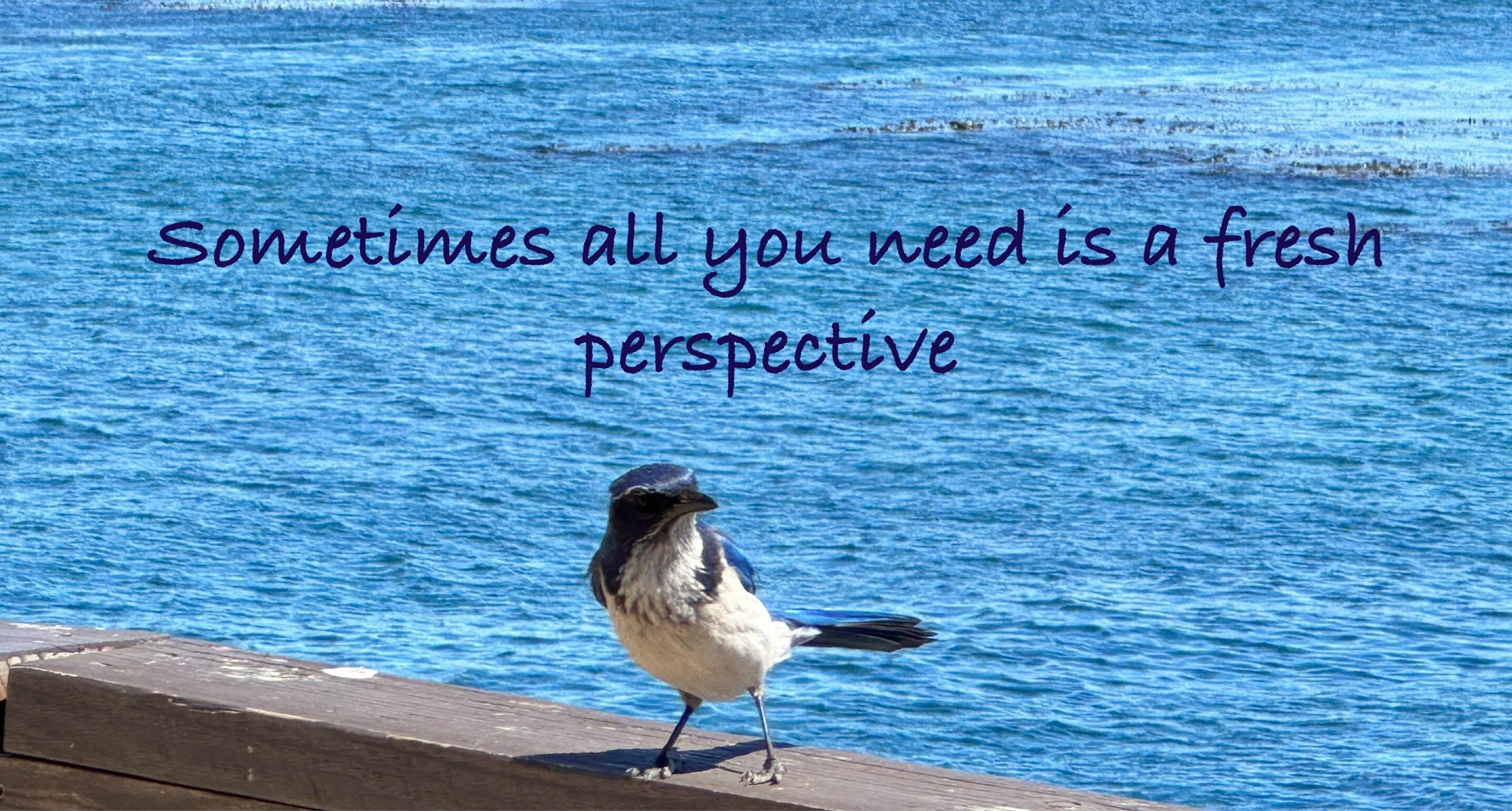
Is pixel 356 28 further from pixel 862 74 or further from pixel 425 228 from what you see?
pixel 425 228

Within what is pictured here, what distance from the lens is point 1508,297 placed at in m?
27.2

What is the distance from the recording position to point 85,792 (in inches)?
142

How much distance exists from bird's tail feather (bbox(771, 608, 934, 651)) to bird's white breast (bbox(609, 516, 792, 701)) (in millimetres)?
184

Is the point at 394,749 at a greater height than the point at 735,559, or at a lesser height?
lesser

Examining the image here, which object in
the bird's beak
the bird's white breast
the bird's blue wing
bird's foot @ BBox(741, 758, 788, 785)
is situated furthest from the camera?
the bird's blue wing

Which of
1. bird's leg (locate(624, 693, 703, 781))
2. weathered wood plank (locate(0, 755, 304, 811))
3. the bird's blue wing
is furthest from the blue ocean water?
weathered wood plank (locate(0, 755, 304, 811))

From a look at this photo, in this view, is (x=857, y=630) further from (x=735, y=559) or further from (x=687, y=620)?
(x=687, y=620)

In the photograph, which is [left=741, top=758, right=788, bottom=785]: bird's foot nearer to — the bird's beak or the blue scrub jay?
the blue scrub jay

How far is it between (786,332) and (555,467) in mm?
6362

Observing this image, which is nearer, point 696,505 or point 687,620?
point 696,505

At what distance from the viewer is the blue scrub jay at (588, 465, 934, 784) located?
357 centimetres

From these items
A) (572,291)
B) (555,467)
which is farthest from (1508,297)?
(555,467)

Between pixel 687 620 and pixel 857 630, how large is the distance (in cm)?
48

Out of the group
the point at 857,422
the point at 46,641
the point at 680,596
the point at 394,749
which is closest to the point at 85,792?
the point at 46,641
